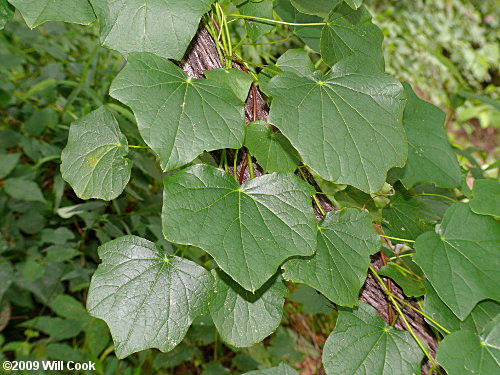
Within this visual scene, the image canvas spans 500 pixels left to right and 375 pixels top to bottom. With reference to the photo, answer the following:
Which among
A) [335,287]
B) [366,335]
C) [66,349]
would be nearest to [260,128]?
[335,287]

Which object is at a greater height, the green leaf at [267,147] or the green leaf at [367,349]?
the green leaf at [267,147]

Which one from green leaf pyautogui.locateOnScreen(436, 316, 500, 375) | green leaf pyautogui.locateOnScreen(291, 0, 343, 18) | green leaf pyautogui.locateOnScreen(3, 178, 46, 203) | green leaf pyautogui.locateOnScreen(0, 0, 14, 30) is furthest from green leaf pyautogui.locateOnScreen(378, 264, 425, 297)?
green leaf pyautogui.locateOnScreen(3, 178, 46, 203)

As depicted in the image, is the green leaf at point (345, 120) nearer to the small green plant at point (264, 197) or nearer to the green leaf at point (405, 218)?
the small green plant at point (264, 197)

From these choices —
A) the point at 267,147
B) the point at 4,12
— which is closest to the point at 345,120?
the point at 267,147

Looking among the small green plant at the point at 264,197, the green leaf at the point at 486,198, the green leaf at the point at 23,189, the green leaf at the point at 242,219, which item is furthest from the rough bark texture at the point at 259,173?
the green leaf at the point at 23,189

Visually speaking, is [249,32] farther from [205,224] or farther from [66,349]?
[66,349]
